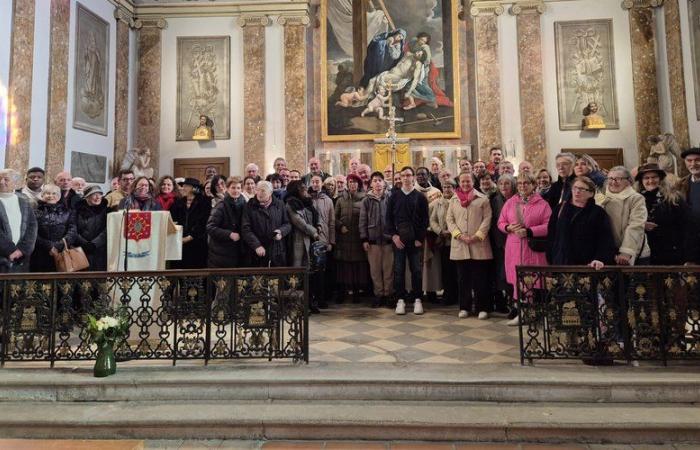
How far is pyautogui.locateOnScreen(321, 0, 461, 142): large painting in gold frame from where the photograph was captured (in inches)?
463

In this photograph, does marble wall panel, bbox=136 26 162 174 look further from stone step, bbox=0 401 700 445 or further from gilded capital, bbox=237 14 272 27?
stone step, bbox=0 401 700 445

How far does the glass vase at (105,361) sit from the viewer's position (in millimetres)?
3533

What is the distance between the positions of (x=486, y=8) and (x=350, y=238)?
8.62 m

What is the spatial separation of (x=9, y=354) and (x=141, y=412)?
1.51 m

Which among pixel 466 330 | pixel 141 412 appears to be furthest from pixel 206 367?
pixel 466 330

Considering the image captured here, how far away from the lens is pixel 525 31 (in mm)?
11398

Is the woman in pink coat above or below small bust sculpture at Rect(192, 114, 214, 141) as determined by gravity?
below

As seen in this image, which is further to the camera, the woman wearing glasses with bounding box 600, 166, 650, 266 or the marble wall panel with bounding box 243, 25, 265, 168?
the marble wall panel with bounding box 243, 25, 265, 168

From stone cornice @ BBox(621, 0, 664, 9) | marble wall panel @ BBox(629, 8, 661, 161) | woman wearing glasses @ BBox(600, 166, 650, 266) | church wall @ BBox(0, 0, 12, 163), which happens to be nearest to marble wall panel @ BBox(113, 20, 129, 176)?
church wall @ BBox(0, 0, 12, 163)

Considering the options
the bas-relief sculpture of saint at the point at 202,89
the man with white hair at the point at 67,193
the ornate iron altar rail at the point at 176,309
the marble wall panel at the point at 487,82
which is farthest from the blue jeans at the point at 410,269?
the bas-relief sculpture of saint at the point at 202,89

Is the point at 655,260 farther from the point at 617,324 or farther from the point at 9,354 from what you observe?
the point at 9,354

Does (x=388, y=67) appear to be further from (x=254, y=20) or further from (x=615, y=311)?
(x=615, y=311)

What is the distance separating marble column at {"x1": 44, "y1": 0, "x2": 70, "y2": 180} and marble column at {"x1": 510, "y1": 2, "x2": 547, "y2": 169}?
10.2 m

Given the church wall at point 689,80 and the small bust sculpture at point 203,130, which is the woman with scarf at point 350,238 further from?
the church wall at point 689,80
